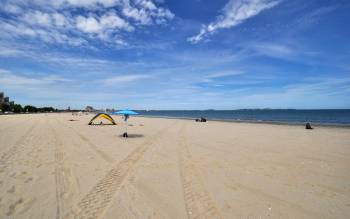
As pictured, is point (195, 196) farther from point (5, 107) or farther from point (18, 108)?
point (5, 107)

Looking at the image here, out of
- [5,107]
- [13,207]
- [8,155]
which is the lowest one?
[13,207]

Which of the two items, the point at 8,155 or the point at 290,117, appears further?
the point at 290,117

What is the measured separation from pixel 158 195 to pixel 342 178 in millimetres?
5814

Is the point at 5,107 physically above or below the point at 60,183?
above

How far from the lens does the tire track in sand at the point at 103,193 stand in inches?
197

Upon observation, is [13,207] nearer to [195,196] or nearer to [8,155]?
[195,196]

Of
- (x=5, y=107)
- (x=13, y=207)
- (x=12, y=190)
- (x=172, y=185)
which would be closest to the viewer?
(x=13, y=207)

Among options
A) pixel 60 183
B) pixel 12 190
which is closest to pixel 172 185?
pixel 60 183

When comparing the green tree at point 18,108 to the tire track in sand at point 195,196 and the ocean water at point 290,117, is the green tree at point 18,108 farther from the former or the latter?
the tire track in sand at point 195,196

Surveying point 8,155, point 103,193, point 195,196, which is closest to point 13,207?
point 103,193

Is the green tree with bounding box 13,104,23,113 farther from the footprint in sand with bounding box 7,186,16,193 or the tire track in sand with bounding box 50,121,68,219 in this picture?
the footprint in sand with bounding box 7,186,16,193

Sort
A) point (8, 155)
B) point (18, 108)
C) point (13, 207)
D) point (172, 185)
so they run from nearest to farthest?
point (13, 207)
point (172, 185)
point (8, 155)
point (18, 108)

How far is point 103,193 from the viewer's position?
6.09 meters

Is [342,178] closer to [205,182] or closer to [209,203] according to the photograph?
[205,182]
